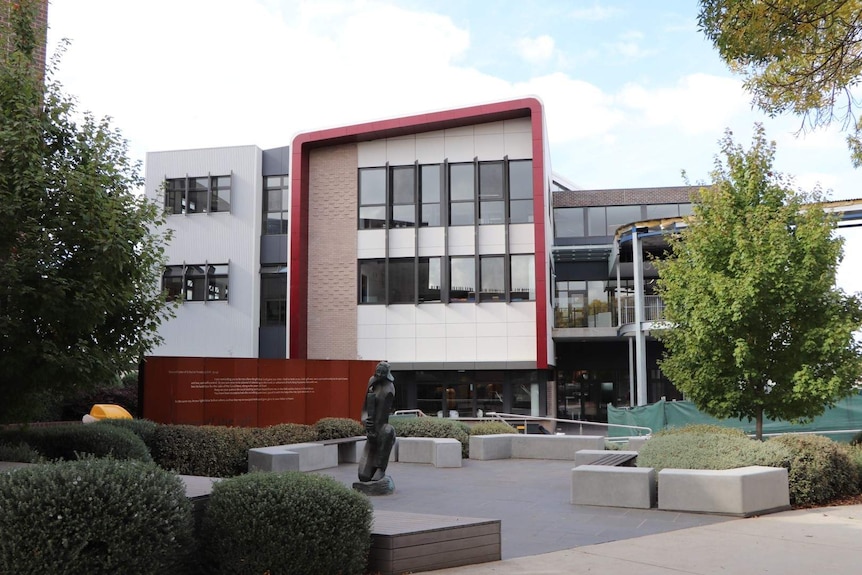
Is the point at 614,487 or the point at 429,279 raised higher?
the point at 429,279

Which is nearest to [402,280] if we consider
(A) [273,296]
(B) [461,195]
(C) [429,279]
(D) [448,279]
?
(C) [429,279]

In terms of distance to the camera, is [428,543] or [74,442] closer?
[428,543]

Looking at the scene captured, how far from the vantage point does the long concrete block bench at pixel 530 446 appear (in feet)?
64.1

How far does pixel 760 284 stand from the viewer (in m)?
15.1

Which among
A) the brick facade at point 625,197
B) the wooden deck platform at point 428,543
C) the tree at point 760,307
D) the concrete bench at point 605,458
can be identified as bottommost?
the concrete bench at point 605,458

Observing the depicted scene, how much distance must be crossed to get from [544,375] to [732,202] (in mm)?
15256

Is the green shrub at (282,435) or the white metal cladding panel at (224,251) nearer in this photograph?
the green shrub at (282,435)

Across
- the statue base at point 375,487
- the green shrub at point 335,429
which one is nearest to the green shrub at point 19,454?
the statue base at point 375,487

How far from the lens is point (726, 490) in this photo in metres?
11.0

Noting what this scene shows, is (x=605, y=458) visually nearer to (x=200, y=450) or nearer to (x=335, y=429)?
(x=335, y=429)

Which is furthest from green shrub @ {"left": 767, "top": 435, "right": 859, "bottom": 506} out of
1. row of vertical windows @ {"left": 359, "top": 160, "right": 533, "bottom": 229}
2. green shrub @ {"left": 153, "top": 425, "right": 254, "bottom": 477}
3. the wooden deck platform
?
row of vertical windows @ {"left": 359, "top": 160, "right": 533, "bottom": 229}

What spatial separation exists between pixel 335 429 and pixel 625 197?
78.2ft

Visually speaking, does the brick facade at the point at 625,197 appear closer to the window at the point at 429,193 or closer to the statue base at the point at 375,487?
the window at the point at 429,193

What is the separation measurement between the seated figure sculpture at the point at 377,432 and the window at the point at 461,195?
18258 millimetres
